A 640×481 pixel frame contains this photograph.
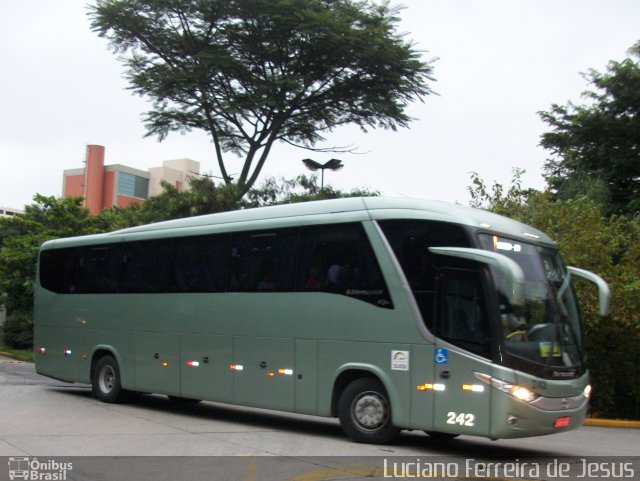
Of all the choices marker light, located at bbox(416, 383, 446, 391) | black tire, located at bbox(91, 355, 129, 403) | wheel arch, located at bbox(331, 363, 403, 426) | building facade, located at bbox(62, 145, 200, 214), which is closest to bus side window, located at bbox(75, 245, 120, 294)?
black tire, located at bbox(91, 355, 129, 403)

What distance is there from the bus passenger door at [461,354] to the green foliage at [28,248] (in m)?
31.0

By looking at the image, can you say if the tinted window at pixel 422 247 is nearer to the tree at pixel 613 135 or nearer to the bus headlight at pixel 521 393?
the bus headlight at pixel 521 393

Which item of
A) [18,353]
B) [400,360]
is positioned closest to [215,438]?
[400,360]

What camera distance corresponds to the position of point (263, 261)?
1254cm

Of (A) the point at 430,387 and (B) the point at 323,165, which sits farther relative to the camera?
(B) the point at 323,165

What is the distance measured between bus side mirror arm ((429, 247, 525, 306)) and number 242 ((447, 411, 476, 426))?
5.02 ft

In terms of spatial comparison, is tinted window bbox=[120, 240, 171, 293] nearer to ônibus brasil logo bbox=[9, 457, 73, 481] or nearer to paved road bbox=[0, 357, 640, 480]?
paved road bbox=[0, 357, 640, 480]

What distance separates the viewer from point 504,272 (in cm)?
897

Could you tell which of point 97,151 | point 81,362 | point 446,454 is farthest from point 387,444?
point 97,151

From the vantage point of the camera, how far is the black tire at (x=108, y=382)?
51.2ft

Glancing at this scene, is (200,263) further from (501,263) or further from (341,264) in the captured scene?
(501,263)

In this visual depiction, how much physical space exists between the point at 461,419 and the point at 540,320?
63.4 inches

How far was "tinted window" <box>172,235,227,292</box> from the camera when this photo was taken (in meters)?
13.3

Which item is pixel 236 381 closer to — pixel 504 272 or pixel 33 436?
pixel 33 436
